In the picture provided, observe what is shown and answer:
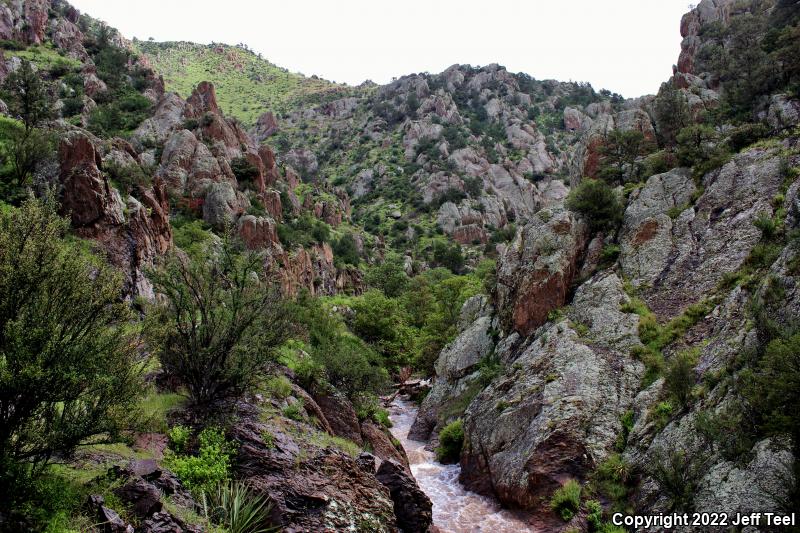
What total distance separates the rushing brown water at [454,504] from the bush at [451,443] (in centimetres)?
50

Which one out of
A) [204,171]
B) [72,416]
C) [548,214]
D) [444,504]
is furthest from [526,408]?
[204,171]

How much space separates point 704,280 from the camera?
21.0 m

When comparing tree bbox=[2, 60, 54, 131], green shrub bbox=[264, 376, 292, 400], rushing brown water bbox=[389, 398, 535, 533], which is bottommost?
rushing brown water bbox=[389, 398, 535, 533]

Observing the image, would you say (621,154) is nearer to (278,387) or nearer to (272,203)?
(278,387)

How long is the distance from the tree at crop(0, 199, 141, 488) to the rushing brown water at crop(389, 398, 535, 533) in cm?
1298

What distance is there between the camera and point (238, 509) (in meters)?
11.7

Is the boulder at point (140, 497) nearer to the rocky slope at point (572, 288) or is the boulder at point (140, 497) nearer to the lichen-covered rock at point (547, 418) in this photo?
the rocky slope at point (572, 288)

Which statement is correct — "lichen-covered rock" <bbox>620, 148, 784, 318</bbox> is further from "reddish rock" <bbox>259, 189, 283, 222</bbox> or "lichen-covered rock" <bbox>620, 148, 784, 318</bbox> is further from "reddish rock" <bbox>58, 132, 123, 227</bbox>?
"reddish rock" <bbox>259, 189, 283, 222</bbox>

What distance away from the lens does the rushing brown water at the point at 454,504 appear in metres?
16.9

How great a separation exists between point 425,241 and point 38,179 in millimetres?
67459

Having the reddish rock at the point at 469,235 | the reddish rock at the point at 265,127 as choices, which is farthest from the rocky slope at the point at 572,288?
the reddish rock at the point at 265,127

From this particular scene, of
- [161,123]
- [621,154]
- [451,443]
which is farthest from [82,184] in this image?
[621,154]

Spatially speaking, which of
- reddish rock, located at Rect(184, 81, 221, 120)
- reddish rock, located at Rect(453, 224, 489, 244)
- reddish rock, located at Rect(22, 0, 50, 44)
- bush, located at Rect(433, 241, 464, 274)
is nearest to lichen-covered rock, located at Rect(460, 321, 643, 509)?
reddish rock, located at Rect(184, 81, 221, 120)

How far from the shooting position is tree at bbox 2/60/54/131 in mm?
30609
